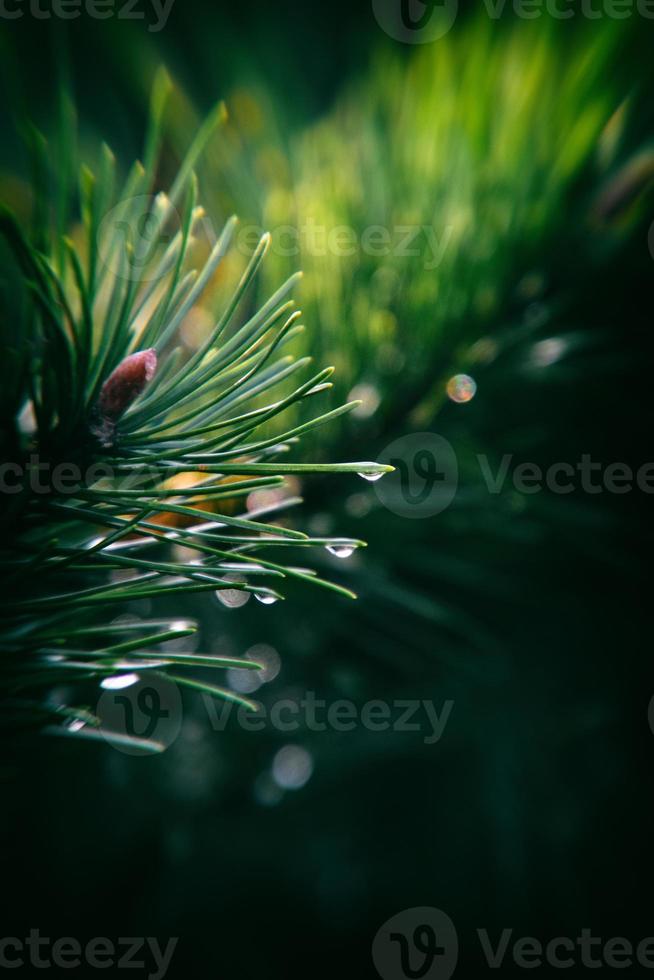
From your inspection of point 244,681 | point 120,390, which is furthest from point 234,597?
point 120,390

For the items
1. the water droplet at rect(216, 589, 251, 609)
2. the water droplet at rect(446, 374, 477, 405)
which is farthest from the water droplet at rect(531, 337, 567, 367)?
the water droplet at rect(216, 589, 251, 609)

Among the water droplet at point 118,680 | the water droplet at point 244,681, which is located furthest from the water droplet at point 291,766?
the water droplet at point 118,680

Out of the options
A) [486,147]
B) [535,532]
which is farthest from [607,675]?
[486,147]

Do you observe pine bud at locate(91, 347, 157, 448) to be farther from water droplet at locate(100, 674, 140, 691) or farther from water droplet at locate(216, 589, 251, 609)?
water droplet at locate(216, 589, 251, 609)

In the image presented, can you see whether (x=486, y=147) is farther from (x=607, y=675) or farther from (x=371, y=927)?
(x=371, y=927)

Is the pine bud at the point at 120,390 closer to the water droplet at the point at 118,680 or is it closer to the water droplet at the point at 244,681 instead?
the water droplet at the point at 118,680

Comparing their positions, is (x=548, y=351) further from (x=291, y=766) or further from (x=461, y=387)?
(x=291, y=766)
